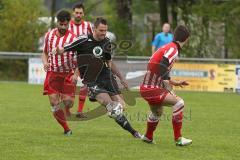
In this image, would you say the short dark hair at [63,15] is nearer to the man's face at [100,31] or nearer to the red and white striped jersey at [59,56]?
the red and white striped jersey at [59,56]

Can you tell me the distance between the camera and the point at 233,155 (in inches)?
388

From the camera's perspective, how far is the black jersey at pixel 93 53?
1092 centimetres

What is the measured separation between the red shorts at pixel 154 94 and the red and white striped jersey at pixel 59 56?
1.88 m

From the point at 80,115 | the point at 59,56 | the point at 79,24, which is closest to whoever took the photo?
the point at 59,56

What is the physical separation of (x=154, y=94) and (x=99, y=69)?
3.57 feet

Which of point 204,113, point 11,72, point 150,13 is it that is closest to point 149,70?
point 204,113

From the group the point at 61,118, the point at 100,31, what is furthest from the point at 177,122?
the point at 61,118

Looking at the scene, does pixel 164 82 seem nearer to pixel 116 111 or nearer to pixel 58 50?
pixel 116 111

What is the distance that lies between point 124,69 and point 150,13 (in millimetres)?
16275

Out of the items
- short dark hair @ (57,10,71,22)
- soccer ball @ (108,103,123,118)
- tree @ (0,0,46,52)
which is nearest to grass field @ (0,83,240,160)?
soccer ball @ (108,103,123,118)

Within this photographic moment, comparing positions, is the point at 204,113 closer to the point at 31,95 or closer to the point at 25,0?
the point at 31,95

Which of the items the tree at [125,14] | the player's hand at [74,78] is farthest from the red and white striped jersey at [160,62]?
the tree at [125,14]

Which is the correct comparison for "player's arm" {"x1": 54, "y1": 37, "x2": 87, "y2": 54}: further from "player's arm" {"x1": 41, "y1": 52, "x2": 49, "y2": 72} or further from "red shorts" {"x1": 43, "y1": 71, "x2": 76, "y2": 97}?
"red shorts" {"x1": 43, "y1": 71, "x2": 76, "y2": 97}

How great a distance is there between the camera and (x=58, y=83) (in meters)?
12.1
